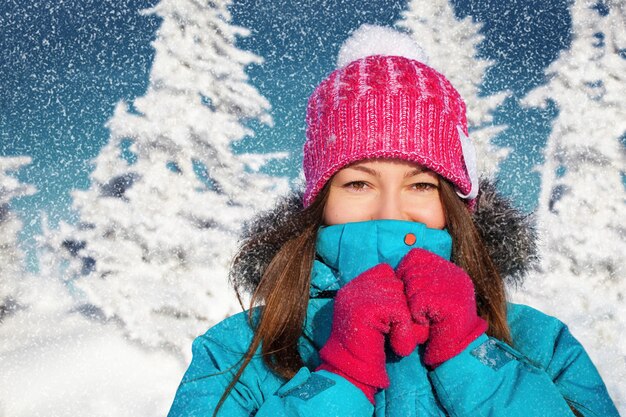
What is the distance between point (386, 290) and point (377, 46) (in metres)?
1.46

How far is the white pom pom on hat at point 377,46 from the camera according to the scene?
9.55 ft

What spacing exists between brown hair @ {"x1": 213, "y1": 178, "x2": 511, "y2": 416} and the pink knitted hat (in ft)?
0.36

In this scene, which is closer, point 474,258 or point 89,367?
point 474,258

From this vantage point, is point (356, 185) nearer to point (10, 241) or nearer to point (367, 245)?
point (367, 245)

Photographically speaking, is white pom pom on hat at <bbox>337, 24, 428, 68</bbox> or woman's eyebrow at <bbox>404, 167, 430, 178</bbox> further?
white pom pom on hat at <bbox>337, 24, 428, 68</bbox>

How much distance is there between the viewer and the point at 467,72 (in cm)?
850

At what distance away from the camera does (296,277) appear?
2.38 metres

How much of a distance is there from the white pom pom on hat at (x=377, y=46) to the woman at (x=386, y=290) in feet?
0.04

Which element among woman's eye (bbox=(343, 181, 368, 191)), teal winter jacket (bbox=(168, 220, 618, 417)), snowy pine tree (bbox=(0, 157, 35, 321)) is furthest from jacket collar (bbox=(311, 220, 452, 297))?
snowy pine tree (bbox=(0, 157, 35, 321))

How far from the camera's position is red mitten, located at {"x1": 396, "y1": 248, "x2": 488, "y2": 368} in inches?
72.1

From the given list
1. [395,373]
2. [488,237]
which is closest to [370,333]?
[395,373]

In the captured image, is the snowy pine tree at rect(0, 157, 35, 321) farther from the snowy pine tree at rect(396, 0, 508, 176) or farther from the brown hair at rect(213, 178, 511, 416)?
the brown hair at rect(213, 178, 511, 416)

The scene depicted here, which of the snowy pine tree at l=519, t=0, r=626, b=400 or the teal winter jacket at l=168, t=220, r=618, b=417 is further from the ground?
the snowy pine tree at l=519, t=0, r=626, b=400

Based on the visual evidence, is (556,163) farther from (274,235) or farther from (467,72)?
(274,235)
